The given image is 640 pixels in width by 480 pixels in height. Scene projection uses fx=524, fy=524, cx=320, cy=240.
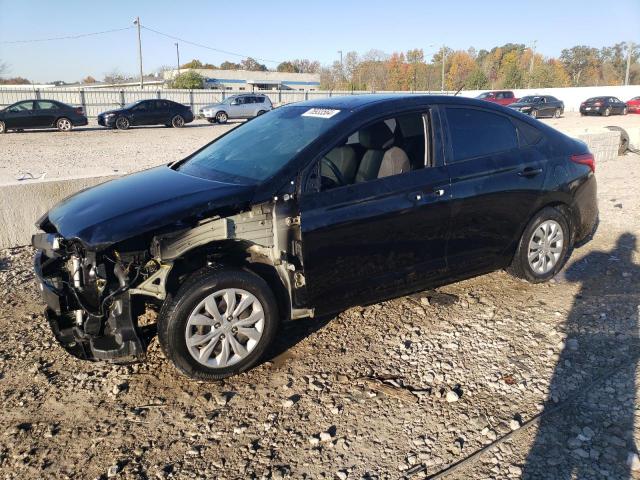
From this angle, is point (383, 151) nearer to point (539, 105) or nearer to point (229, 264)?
point (229, 264)

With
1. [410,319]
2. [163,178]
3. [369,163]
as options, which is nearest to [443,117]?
[369,163]

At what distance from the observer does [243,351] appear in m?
3.49

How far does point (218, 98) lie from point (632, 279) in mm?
36975

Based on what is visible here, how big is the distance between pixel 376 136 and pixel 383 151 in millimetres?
133

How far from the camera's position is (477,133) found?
14.5ft

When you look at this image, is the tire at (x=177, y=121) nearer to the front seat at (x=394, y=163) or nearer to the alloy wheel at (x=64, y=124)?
the alloy wheel at (x=64, y=124)

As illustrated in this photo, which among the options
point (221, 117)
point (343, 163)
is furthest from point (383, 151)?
point (221, 117)

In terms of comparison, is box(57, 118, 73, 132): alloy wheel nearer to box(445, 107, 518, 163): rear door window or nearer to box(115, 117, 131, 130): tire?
box(115, 117, 131, 130): tire

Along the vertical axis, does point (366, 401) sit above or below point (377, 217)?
below

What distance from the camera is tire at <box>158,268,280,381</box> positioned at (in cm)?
324

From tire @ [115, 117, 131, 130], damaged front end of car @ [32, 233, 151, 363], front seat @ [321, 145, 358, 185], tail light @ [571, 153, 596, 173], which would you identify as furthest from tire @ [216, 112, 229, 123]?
damaged front end of car @ [32, 233, 151, 363]

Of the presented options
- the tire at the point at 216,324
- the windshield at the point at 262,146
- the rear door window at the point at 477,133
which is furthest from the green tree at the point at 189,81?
the tire at the point at 216,324

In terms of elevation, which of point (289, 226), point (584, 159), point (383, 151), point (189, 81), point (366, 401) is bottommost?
point (366, 401)

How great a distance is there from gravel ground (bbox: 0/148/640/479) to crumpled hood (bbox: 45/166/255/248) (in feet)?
3.36
